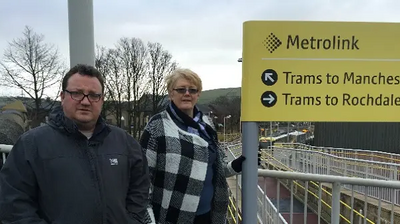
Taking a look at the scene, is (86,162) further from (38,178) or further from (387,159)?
(387,159)

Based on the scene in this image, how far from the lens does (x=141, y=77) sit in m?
32.5

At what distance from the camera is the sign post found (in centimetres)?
176

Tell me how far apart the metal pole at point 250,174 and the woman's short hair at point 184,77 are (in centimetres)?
44

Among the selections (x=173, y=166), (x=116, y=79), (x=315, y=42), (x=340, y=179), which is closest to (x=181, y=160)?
(x=173, y=166)

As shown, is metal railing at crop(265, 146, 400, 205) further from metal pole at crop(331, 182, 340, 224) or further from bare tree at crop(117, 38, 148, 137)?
bare tree at crop(117, 38, 148, 137)

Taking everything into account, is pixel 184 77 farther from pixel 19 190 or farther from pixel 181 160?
pixel 19 190

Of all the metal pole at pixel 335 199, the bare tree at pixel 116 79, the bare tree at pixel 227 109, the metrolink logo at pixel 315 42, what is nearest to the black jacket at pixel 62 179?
the metrolink logo at pixel 315 42

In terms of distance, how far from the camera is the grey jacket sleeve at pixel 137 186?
5.85 ft

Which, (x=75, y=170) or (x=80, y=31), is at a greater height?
(x=80, y=31)

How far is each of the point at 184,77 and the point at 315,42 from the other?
0.77 metres

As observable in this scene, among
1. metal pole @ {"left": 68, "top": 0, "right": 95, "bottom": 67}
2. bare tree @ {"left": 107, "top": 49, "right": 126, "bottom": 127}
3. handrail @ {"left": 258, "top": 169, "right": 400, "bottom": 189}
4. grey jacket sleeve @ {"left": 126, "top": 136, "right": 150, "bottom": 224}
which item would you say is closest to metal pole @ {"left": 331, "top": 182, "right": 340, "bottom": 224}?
handrail @ {"left": 258, "top": 169, "right": 400, "bottom": 189}

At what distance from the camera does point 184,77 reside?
2.08 metres

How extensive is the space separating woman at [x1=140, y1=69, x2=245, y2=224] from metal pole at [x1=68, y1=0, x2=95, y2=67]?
107cm

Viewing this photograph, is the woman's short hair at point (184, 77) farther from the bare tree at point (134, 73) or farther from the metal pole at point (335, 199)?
the bare tree at point (134, 73)
